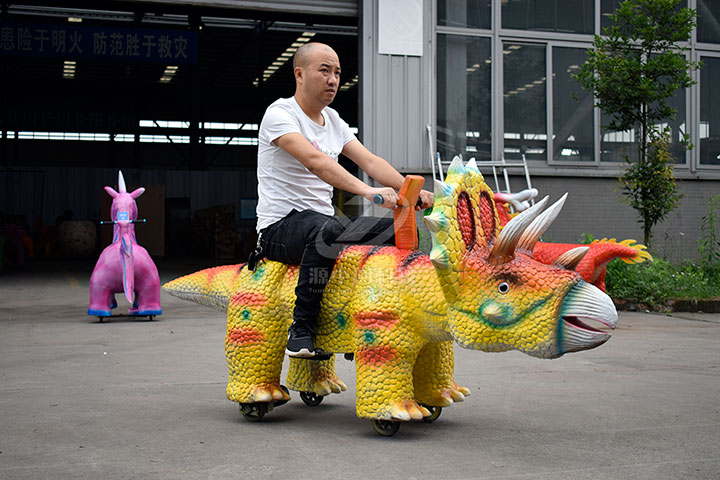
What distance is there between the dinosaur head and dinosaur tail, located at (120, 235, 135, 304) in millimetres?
5617

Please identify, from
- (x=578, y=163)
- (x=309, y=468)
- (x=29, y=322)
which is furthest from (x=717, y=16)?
(x=309, y=468)

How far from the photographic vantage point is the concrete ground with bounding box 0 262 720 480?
3105mm

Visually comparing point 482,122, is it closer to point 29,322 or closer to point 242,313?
point 29,322

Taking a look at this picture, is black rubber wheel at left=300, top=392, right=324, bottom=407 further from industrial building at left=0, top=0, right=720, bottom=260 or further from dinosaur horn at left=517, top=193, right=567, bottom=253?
dinosaur horn at left=517, top=193, right=567, bottom=253

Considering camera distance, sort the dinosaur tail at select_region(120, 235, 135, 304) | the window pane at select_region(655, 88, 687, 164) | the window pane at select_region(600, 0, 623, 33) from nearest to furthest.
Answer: the dinosaur tail at select_region(120, 235, 135, 304)
the window pane at select_region(600, 0, 623, 33)
the window pane at select_region(655, 88, 687, 164)

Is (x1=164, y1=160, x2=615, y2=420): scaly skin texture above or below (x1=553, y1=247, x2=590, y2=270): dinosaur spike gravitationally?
below

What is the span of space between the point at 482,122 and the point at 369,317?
963 centimetres

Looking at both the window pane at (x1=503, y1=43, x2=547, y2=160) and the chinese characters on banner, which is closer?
the window pane at (x1=503, y1=43, x2=547, y2=160)

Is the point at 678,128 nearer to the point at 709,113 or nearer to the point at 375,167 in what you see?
the point at 709,113

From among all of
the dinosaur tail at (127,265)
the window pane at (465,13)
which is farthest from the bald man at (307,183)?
the window pane at (465,13)

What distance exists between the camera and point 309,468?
3088mm

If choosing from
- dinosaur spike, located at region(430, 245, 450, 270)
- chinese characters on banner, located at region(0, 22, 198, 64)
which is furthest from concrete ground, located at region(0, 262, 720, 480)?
chinese characters on banner, located at region(0, 22, 198, 64)

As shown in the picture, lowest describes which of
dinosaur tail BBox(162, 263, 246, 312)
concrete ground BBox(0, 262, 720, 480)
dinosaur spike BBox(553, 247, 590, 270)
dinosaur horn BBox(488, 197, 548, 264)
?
concrete ground BBox(0, 262, 720, 480)

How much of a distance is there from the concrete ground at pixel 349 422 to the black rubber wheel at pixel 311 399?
0.21 ft
